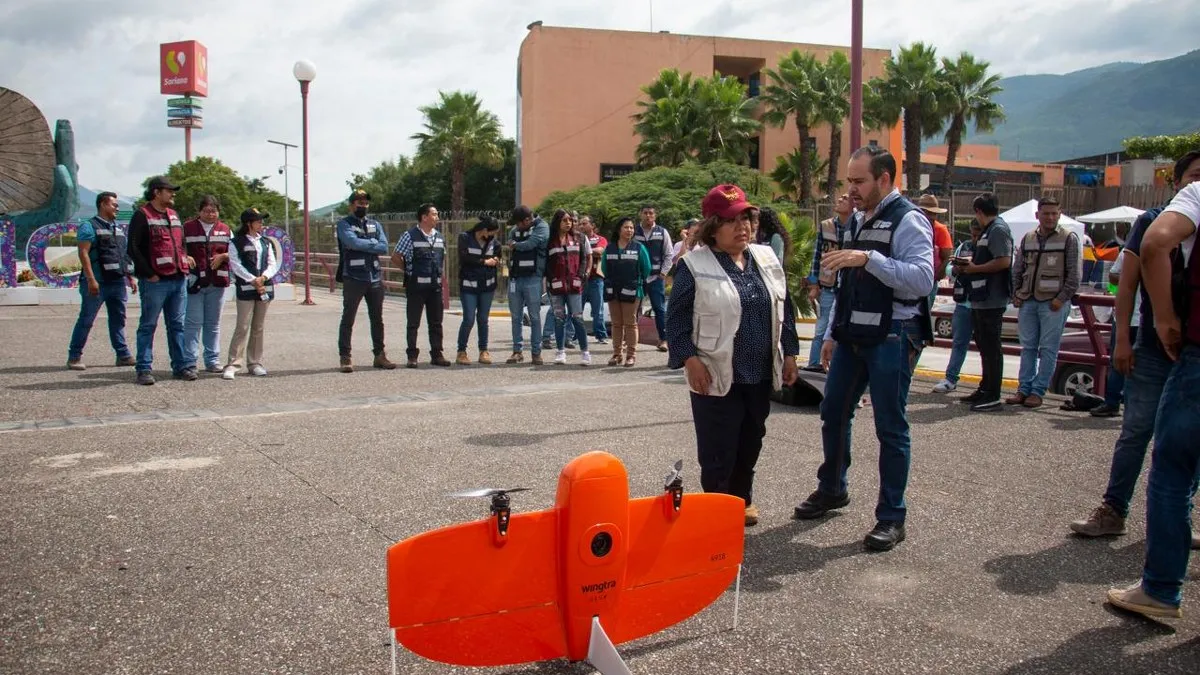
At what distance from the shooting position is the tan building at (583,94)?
153 feet

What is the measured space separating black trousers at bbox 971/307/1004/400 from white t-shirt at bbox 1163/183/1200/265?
497 cm

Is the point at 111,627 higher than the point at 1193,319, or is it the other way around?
the point at 1193,319

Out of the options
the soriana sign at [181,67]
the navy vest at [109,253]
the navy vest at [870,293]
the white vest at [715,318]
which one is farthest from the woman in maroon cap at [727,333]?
the soriana sign at [181,67]

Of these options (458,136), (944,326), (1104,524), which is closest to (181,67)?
(458,136)

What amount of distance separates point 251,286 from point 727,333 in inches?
282

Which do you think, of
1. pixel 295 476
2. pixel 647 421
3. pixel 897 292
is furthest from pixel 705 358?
pixel 647 421

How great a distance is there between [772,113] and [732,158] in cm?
581

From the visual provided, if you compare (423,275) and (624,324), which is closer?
(423,275)

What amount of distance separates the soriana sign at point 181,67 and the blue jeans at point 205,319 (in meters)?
77.3

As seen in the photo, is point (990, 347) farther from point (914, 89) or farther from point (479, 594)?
point (914, 89)

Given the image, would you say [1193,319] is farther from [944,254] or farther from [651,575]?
[944,254]

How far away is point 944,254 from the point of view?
8.41 metres

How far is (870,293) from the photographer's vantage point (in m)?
4.51

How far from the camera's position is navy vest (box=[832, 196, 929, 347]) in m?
4.51
